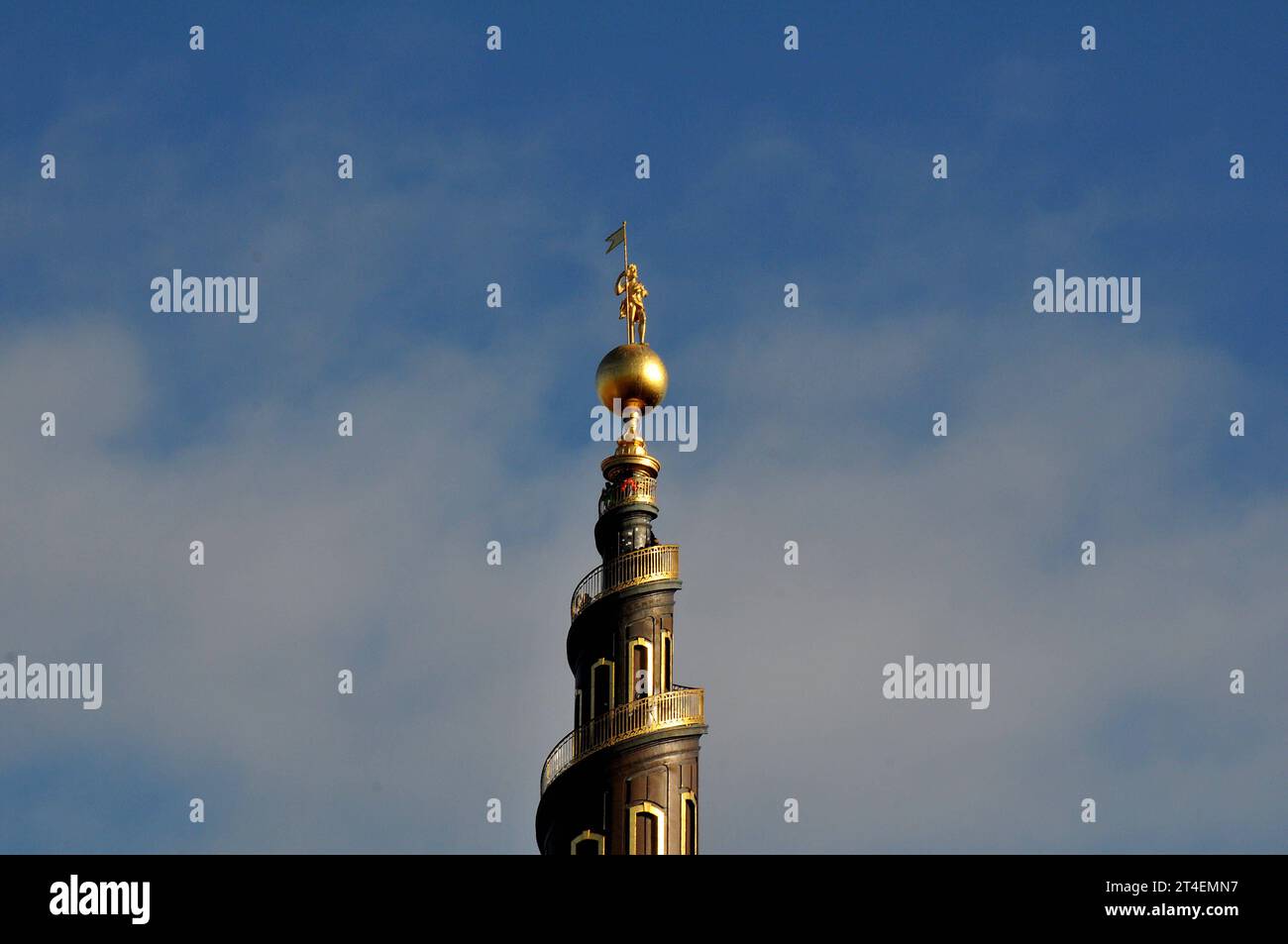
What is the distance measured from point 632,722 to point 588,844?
12.3ft

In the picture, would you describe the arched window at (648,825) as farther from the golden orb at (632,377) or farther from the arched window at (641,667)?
the golden orb at (632,377)

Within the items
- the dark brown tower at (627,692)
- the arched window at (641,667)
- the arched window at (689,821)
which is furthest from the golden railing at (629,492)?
the arched window at (689,821)

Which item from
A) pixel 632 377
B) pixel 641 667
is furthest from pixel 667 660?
pixel 632 377

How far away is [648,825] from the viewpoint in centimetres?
6588

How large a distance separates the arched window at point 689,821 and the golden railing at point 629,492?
10.3 meters

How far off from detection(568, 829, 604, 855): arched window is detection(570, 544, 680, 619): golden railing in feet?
25.7

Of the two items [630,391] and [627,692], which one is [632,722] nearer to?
Answer: [627,692]

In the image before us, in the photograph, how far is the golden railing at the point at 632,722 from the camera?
6681 cm

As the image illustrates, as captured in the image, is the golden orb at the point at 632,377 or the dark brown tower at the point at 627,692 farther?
the golden orb at the point at 632,377

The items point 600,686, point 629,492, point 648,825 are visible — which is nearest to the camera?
point 648,825

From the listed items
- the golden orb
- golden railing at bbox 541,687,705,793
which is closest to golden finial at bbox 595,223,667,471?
the golden orb

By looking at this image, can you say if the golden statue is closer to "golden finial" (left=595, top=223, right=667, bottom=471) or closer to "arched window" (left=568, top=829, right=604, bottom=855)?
"golden finial" (left=595, top=223, right=667, bottom=471)

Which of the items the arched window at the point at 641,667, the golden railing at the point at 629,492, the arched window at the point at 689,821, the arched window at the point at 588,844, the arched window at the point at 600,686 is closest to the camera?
the arched window at the point at 588,844
